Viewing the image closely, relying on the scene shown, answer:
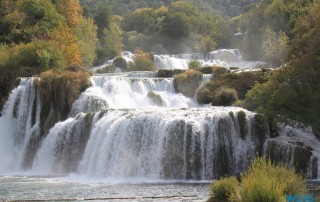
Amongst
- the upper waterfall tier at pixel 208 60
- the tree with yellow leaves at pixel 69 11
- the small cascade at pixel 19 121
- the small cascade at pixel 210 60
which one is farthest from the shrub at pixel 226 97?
the tree with yellow leaves at pixel 69 11

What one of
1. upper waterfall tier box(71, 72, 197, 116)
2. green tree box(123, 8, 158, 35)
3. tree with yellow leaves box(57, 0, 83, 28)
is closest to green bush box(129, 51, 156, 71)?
tree with yellow leaves box(57, 0, 83, 28)

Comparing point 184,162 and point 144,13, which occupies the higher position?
point 144,13

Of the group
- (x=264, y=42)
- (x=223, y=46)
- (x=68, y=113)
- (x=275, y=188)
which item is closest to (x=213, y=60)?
(x=264, y=42)

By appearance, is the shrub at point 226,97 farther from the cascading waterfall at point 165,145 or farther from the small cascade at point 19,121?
the small cascade at point 19,121

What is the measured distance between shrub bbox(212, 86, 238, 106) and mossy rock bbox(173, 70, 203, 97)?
3827 mm

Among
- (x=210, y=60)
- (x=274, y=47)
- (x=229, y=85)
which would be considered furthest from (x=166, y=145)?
(x=210, y=60)

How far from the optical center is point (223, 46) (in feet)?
242

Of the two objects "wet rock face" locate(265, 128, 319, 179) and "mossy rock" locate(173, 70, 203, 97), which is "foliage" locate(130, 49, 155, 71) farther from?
"wet rock face" locate(265, 128, 319, 179)

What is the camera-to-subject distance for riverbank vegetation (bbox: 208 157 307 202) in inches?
496

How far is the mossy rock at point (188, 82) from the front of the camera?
125 ft

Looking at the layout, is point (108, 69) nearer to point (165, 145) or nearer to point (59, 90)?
point (59, 90)

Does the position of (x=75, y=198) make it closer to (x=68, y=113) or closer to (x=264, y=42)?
(x=68, y=113)

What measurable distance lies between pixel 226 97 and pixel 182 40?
45917mm

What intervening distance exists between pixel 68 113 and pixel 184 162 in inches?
497
